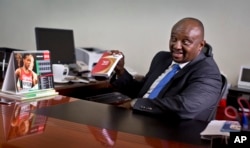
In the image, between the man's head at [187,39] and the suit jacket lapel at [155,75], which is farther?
the suit jacket lapel at [155,75]

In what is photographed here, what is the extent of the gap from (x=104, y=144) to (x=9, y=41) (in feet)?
12.1

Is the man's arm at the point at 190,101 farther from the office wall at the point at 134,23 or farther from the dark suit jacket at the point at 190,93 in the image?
the office wall at the point at 134,23

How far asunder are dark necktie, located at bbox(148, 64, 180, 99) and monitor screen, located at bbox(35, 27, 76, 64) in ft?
3.61

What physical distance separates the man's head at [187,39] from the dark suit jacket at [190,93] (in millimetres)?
57

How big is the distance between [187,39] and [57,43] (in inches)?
53.6

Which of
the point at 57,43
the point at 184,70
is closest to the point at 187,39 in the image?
the point at 184,70

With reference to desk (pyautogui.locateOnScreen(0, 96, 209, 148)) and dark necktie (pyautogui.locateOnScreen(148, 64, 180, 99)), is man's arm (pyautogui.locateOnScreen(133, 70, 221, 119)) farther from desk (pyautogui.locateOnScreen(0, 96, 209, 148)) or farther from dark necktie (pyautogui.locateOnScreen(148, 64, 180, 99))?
dark necktie (pyautogui.locateOnScreen(148, 64, 180, 99))

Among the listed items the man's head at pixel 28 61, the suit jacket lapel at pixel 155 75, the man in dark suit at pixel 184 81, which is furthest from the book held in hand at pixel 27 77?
the suit jacket lapel at pixel 155 75

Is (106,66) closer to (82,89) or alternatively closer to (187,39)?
(187,39)

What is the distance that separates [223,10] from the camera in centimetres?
280

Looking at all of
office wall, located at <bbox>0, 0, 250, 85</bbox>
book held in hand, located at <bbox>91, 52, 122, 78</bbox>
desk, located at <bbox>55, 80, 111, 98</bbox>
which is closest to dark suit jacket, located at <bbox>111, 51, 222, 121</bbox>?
book held in hand, located at <bbox>91, 52, 122, 78</bbox>

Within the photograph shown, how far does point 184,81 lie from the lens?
5.65 feet

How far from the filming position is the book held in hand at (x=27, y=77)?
66.8 inches

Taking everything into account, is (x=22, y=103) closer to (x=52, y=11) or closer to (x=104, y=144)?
(x=104, y=144)
